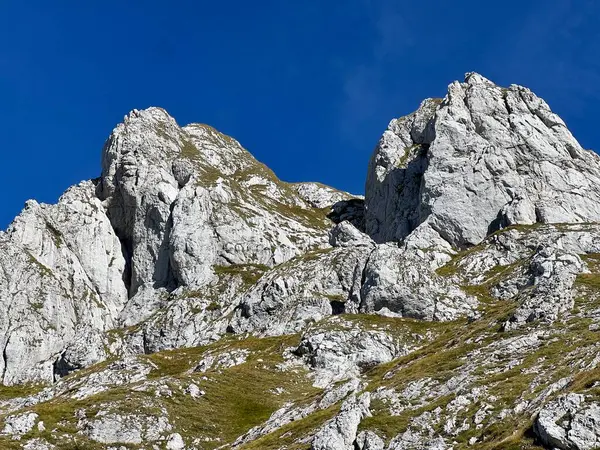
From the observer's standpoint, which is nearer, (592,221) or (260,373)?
(260,373)

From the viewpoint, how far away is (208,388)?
85.1 metres

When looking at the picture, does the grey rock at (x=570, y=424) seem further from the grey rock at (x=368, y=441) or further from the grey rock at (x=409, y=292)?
the grey rock at (x=409, y=292)

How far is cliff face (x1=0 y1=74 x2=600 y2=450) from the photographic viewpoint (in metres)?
53.9

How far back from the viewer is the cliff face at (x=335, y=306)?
5391 centimetres

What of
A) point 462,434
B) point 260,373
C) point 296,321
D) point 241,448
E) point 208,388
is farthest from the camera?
point 296,321

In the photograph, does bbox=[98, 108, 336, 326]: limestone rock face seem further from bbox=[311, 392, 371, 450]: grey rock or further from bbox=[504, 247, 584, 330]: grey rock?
bbox=[311, 392, 371, 450]: grey rock

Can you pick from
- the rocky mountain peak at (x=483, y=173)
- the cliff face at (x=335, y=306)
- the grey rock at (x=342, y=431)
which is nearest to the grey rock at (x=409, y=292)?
the cliff face at (x=335, y=306)

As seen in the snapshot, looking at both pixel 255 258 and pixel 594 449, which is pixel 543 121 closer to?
pixel 255 258

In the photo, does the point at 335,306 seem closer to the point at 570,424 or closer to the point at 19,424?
the point at 19,424

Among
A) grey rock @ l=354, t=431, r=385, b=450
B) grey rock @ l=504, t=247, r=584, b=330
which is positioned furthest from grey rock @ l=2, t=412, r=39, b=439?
grey rock @ l=504, t=247, r=584, b=330

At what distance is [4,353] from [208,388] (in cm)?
8538

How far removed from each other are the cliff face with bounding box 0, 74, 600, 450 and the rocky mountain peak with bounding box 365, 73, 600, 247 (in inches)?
21.1

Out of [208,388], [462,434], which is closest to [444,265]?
[208,388]

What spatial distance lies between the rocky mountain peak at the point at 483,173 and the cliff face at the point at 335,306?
0.54 metres
